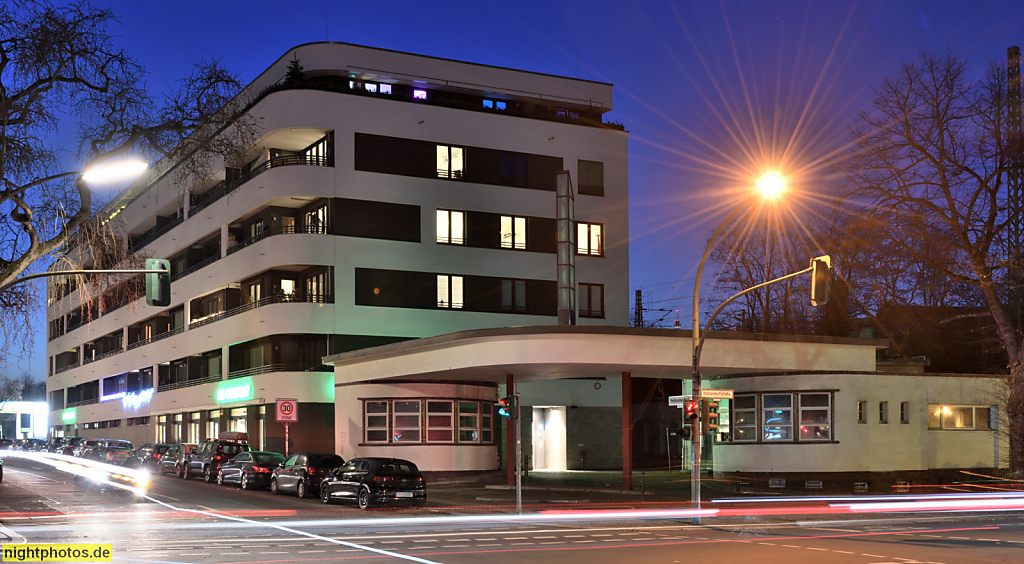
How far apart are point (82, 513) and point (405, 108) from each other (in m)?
29.9

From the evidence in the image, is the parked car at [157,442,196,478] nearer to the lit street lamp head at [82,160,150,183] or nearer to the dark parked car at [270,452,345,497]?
the dark parked car at [270,452,345,497]

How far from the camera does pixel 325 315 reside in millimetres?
48656

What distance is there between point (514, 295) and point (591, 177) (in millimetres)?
8196

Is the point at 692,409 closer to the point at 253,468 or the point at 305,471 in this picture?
the point at 305,471

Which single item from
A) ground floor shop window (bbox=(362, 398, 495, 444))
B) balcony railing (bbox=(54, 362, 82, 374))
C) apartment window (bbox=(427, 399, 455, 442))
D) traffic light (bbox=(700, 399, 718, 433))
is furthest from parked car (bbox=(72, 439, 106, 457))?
traffic light (bbox=(700, 399, 718, 433))

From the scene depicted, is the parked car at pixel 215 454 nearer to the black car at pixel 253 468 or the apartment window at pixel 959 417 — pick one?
the black car at pixel 253 468

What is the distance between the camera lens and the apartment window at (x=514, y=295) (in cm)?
5269

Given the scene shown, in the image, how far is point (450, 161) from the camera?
51.8m

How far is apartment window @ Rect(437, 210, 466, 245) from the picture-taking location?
168ft

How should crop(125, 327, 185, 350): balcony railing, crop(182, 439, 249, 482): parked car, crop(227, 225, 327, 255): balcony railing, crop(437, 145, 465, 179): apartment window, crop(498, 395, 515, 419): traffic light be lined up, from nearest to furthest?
crop(498, 395, 515, 419): traffic light
crop(182, 439, 249, 482): parked car
crop(227, 225, 327, 255): balcony railing
crop(437, 145, 465, 179): apartment window
crop(125, 327, 185, 350): balcony railing

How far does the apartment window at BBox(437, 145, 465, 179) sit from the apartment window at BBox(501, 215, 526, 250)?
3.46 metres

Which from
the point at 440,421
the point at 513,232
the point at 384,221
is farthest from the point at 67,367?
the point at 440,421

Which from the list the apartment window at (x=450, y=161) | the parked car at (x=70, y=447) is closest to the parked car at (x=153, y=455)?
the apartment window at (x=450, y=161)

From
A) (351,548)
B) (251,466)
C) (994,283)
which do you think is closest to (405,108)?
(251,466)
